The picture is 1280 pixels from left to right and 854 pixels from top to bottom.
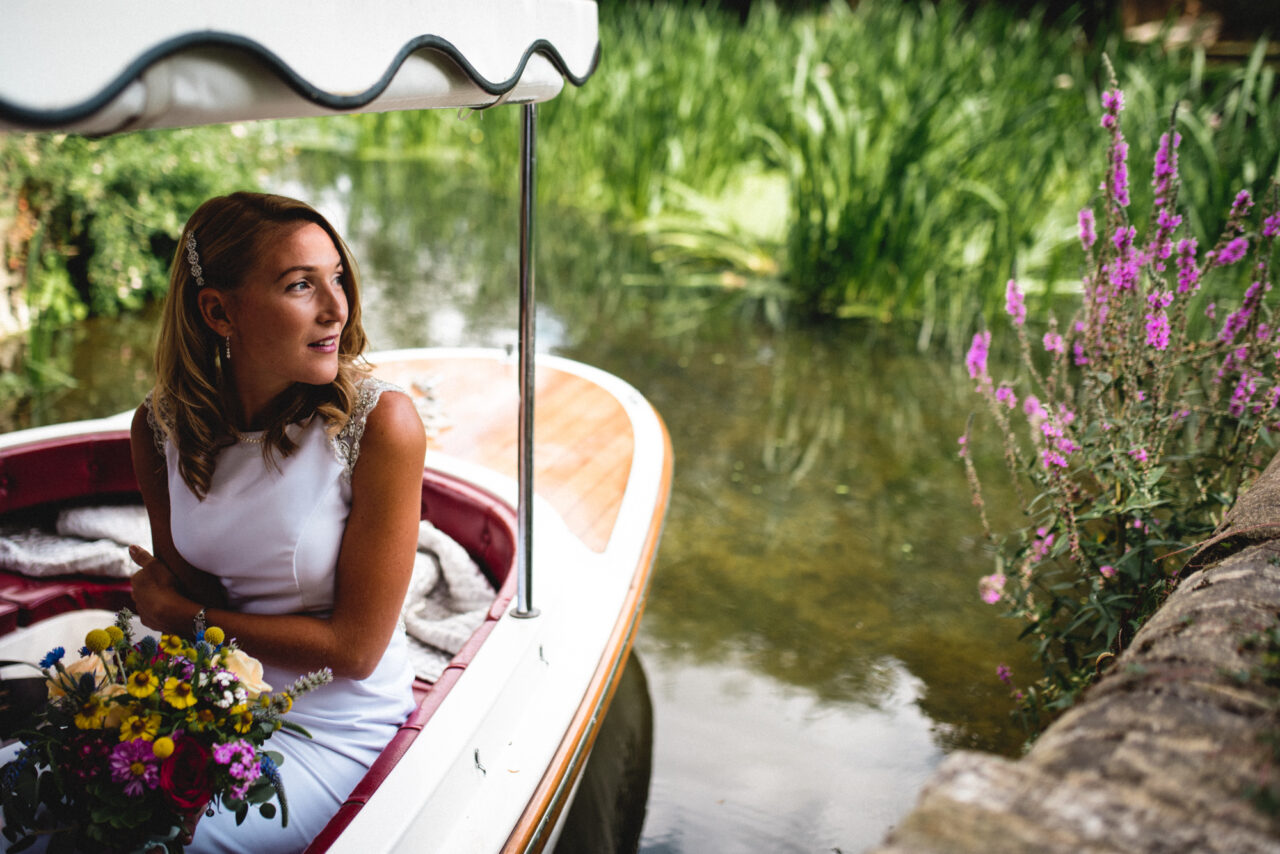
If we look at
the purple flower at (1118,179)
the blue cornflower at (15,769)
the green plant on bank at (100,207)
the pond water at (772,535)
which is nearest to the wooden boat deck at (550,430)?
the pond water at (772,535)

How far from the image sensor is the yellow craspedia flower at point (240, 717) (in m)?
1.05

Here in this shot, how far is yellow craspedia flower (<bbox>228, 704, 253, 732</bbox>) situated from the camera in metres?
1.05

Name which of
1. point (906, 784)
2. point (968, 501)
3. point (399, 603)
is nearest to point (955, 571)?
point (968, 501)

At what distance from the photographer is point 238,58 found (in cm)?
75

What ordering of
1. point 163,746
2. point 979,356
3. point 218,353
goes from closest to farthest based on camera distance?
1. point 163,746
2. point 218,353
3. point 979,356

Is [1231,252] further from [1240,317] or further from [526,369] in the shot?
[526,369]

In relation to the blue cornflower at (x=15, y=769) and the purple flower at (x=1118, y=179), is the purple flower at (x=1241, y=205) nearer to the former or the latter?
the purple flower at (x=1118, y=179)

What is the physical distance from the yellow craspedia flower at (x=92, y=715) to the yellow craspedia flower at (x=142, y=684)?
4 centimetres

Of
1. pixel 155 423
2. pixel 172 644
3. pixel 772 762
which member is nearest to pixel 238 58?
pixel 172 644

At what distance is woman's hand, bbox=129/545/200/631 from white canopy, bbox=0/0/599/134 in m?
0.74

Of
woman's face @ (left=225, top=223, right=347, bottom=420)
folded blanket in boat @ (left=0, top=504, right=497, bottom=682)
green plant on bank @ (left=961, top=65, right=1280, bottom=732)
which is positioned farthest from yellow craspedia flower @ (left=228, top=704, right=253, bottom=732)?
green plant on bank @ (left=961, top=65, right=1280, bottom=732)

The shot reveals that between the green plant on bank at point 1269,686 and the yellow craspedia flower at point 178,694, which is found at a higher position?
the green plant on bank at point 1269,686

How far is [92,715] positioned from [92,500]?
1161 millimetres

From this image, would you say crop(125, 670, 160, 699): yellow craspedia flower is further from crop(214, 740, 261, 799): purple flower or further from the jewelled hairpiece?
the jewelled hairpiece
